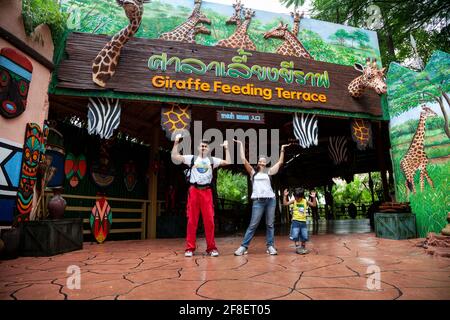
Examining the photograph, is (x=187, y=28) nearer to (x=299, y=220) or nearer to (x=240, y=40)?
(x=240, y=40)

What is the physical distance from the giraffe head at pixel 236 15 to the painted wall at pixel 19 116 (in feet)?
13.3

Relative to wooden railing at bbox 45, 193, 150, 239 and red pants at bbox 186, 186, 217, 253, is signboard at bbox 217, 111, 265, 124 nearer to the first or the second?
red pants at bbox 186, 186, 217, 253

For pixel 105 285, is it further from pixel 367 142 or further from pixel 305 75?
pixel 367 142

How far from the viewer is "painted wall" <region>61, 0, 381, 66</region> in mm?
6188

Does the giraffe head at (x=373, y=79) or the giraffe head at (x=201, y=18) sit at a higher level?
the giraffe head at (x=201, y=18)

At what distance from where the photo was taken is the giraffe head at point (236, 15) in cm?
708

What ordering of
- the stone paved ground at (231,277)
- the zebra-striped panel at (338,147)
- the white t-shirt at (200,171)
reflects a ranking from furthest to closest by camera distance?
the zebra-striped panel at (338,147) < the white t-shirt at (200,171) < the stone paved ground at (231,277)

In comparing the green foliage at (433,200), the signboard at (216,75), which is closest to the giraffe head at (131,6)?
the signboard at (216,75)

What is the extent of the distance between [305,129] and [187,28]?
3.65m

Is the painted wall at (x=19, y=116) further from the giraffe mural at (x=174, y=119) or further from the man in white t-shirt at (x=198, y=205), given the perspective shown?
the man in white t-shirt at (x=198, y=205)

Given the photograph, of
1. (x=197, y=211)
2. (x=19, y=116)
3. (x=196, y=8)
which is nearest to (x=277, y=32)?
(x=196, y=8)

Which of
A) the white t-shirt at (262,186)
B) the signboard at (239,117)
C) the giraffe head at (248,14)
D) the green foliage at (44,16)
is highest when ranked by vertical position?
the giraffe head at (248,14)

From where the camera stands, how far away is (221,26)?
7016mm
